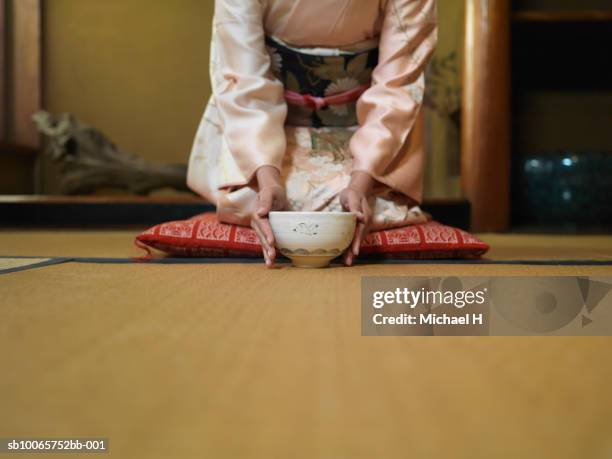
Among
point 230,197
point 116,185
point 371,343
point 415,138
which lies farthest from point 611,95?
point 371,343

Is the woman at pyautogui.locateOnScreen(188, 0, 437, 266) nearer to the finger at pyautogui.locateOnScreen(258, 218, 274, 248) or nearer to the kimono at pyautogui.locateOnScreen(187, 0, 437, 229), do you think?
the kimono at pyautogui.locateOnScreen(187, 0, 437, 229)

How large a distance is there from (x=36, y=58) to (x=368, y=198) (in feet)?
9.80

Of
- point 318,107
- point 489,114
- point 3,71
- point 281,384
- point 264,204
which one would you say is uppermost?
point 3,71

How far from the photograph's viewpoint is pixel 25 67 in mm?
3717

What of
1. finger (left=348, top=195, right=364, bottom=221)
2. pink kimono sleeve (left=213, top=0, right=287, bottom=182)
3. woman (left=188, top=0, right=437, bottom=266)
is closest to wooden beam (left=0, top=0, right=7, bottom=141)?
woman (left=188, top=0, right=437, bottom=266)

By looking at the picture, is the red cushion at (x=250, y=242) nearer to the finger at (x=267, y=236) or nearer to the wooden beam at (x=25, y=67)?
the finger at (x=267, y=236)

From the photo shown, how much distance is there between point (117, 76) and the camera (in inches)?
150

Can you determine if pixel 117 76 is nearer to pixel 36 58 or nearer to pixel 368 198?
pixel 36 58

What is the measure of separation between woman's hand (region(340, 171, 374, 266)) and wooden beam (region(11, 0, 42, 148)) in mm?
2900

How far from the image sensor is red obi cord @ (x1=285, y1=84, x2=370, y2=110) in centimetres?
173

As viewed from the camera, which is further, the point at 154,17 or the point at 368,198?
the point at 154,17

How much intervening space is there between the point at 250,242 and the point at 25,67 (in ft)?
9.54

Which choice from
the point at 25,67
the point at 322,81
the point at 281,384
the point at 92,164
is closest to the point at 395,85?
the point at 322,81

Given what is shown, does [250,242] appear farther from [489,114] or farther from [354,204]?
[489,114]
